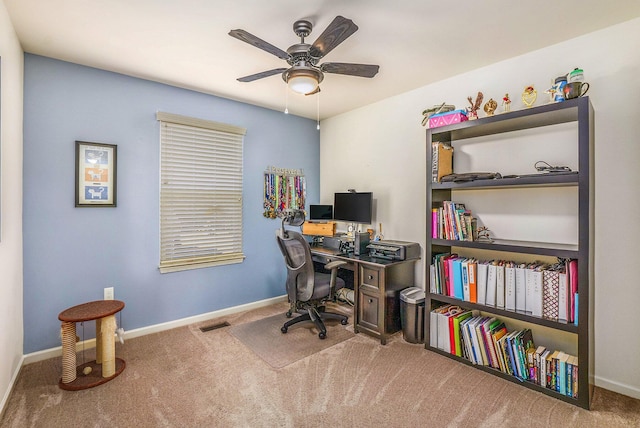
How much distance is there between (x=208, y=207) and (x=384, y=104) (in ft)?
7.55

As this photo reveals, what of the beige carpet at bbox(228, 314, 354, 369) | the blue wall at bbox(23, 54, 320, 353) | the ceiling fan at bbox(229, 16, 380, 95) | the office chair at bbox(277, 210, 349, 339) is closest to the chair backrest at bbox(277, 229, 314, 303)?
the office chair at bbox(277, 210, 349, 339)

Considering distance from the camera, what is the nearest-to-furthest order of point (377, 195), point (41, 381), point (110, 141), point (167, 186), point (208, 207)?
point (41, 381) < point (110, 141) < point (167, 186) < point (208, 207) < point (377, 195)

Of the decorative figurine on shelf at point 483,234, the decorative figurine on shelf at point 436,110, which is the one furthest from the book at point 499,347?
the decorative figurine on shelf at point 436,110

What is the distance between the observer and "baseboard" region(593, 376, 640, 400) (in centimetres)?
201

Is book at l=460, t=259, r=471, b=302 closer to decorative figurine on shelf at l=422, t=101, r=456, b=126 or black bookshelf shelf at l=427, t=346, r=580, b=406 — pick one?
black bookshelf shelf at l=427, t=346, r=580, b=406

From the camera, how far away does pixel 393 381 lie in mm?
2203

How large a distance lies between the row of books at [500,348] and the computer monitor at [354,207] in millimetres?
1270

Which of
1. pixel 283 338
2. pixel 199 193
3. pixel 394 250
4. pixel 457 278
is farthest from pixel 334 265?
pixel 199 193

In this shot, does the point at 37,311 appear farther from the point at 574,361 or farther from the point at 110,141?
the point at 574,361

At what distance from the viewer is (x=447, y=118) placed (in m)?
2.57

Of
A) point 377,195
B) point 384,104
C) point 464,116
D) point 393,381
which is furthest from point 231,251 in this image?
point 464,116

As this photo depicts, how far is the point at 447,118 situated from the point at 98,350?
3.32m

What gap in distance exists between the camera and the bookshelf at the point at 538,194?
1.89 metres

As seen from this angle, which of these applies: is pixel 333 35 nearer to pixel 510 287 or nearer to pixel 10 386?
pixel 510 287
